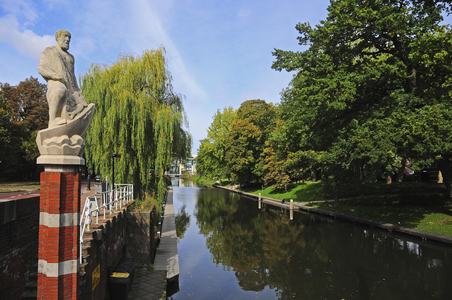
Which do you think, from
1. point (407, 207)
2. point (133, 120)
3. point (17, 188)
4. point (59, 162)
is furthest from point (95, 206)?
point (407, 207)

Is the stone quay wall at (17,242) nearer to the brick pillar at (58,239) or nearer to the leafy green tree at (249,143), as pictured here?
the brick pillar at (58,239)

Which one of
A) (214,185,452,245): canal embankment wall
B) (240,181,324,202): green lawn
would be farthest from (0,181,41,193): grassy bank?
(240,181,324,202): green lawn

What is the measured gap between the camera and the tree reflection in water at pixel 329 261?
449 inches

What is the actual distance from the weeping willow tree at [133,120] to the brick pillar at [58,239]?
422 inches

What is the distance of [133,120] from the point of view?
16.0 m

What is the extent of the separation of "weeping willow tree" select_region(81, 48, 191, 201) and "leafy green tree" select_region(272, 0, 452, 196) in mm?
9508

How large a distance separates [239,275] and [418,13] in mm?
19580

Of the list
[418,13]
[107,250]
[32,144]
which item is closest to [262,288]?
[107,250]

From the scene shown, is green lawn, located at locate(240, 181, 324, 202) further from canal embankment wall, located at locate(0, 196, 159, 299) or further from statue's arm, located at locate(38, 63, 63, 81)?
statue's arm, located at locate(38, 63, 63, 81)

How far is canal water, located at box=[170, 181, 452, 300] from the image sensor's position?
11.3 meters

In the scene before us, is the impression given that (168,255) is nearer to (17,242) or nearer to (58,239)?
(17,242)

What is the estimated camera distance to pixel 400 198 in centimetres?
2564

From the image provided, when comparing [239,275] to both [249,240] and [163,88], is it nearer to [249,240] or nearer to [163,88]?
[249,240]

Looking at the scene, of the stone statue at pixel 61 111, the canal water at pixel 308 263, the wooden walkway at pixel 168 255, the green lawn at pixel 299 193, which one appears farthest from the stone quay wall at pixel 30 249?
the green lawn at pixel 299 193
